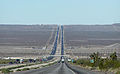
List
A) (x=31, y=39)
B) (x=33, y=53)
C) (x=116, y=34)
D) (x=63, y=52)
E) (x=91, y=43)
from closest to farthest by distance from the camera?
1. (x=33, y=53)
2. (x=63, y=52)
3. (x=91, y=43)
4. (x=31, y=39)
5. (x=116, y=34)

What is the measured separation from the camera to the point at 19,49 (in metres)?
132

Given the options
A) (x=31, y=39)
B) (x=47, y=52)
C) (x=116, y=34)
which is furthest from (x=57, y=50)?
(x=116, y=34)

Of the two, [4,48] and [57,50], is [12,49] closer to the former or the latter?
[4,48]

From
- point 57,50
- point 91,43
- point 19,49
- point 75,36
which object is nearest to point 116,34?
point 75,36

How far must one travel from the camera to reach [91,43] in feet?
493

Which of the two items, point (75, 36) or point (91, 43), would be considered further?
point (75, 36)

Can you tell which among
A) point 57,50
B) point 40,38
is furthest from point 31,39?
point 57,50

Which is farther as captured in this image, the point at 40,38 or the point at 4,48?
the point at 40,38

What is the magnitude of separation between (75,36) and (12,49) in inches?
2372

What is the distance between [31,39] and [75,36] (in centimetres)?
2689

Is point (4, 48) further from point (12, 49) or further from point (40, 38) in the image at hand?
point (40, 38)

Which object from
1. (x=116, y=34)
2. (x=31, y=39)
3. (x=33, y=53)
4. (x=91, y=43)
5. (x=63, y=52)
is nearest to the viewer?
(x=33, y=53)

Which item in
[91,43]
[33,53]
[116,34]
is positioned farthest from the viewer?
[116,34]

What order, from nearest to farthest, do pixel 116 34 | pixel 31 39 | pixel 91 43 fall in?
pixel 91 43 → pixel 31 39 → pixel 116 34
